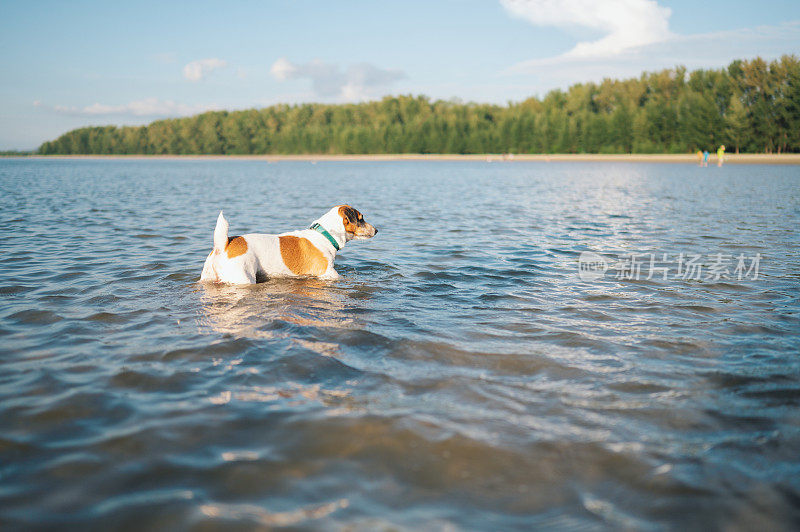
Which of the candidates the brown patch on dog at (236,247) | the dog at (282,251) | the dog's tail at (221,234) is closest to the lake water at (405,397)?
the dog at (282,251)

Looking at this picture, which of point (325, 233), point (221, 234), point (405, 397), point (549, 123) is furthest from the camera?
point (549, 123)

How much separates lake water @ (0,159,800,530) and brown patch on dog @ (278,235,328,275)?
0.88 ft

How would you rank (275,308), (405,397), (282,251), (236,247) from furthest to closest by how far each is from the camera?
(282,251) → (236,247) → (275,308) → (405,397)

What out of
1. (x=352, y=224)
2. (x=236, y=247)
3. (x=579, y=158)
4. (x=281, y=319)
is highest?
(x=579, y=158)

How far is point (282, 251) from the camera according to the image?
23.2 ft

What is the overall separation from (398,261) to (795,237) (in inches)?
355

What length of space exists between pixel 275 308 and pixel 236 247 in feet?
3.75

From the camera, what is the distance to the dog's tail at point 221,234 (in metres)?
6.25

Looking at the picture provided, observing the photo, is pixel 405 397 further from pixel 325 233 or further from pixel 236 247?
pixel 325 233

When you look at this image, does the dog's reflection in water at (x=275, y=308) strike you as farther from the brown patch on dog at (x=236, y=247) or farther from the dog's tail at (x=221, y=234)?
the dog's tail at (x=221, y=234)

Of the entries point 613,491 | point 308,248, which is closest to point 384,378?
point 613,491

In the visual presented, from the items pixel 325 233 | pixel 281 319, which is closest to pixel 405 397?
pixel 281 319

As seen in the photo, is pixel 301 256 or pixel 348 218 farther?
pixel 348 218

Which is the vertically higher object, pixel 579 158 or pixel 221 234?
pixel 579 158
